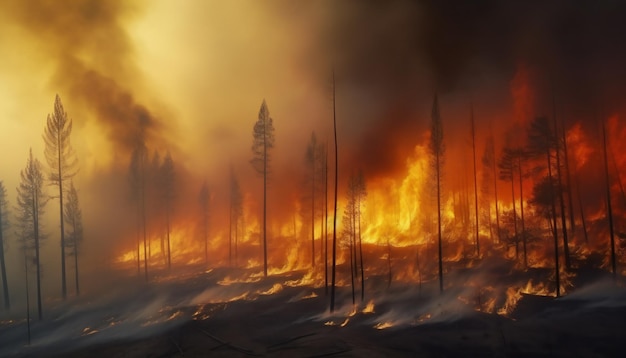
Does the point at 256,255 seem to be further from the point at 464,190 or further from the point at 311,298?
→ the point at 464,190

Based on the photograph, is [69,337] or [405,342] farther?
[69,337]

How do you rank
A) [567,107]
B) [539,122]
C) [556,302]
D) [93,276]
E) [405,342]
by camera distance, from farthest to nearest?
[93,276]
[567,107]
[539,122]
[556,302]
[405,342]

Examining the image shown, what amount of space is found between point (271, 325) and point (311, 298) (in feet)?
24.0

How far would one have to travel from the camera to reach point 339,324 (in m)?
26.2

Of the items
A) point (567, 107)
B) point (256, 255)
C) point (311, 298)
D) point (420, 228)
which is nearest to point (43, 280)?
point (256, 255)

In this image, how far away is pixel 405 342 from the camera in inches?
845

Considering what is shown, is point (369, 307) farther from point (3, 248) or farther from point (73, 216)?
point (3, 248)

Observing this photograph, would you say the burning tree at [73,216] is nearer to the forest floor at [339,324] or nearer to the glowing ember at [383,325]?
the forest floor at [339,324]

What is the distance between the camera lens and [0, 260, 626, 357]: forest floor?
67.4 feet

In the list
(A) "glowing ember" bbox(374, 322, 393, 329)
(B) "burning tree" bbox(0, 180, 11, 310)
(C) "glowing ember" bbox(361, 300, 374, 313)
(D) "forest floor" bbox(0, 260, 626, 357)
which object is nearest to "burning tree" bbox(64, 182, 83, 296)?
(B) "burning tree" bbox(0, 180, 11, 310)

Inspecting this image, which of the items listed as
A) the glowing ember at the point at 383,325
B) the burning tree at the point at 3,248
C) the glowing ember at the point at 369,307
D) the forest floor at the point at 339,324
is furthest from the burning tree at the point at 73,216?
the glowing ember at the point at 383,325

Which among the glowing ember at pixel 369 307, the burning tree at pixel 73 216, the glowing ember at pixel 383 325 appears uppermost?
the burning tree at pixel 73 216

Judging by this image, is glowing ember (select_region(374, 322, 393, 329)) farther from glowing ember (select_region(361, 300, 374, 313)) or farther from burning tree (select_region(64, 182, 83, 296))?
burning tree (select_region(64, 182, 83, 296))

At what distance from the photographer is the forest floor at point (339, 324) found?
20.5 m
